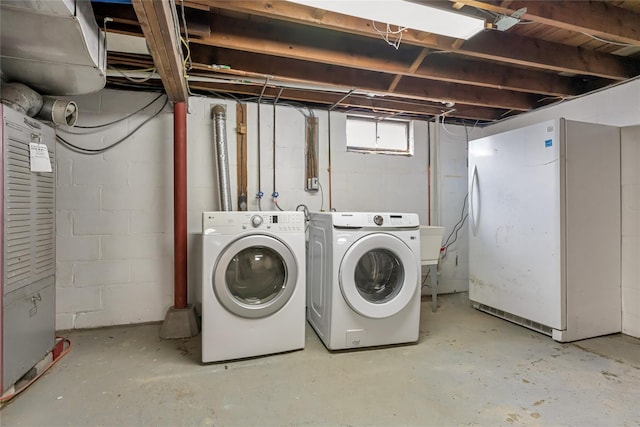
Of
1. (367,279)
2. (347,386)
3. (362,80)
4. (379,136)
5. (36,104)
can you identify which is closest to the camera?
(347,386)

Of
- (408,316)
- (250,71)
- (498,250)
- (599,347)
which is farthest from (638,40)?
(250,71)

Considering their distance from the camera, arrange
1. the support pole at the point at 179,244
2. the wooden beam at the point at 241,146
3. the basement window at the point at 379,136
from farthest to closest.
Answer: the basement window at the point at 379,136 → the wooden beam at the point at 241,146 → the support pole at the point at 179,244

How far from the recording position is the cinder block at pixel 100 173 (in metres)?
2.43

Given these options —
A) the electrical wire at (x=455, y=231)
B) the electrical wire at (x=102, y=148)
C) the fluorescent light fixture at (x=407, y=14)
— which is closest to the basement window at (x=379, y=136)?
the electrical wire at (x=455, y=231)

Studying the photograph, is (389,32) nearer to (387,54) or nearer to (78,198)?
(387,54)

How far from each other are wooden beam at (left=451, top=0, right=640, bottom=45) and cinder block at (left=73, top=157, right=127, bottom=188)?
2670 mm

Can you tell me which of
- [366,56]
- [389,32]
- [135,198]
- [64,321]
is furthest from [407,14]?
[64,321]

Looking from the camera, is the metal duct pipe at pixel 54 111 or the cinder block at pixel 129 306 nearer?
the metal duct pipe at pixel 54 111

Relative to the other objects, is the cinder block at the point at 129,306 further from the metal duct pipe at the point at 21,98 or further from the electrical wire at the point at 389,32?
the electrical wire at the point at 389,32

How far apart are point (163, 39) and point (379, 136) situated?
2.35m

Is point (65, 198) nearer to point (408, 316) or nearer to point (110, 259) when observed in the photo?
point (110, 259)

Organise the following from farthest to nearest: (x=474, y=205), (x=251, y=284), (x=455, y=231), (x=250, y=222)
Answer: (x=455, y=231) → (x=474, y=205) → (x=251, y=284) → (x=250, y=222)

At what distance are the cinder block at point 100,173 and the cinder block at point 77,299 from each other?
866 mm

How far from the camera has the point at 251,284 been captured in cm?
208
